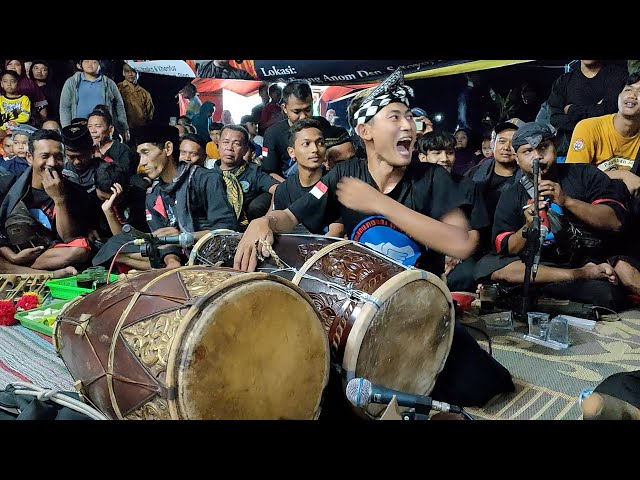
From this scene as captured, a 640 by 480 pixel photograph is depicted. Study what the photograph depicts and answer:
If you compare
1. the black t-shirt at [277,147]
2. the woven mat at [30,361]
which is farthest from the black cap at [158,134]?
the woven mat at [30,361]

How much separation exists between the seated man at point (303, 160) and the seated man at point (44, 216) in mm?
1757

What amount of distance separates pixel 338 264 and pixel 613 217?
2085mm

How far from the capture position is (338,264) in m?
1.98

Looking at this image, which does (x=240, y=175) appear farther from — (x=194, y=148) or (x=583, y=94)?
(x=583, y=94)

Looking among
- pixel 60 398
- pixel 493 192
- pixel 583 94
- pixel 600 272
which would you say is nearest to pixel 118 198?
pixel 60 398

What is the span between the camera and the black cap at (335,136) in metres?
3.01

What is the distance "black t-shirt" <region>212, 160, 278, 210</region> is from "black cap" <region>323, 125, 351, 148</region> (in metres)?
0.49

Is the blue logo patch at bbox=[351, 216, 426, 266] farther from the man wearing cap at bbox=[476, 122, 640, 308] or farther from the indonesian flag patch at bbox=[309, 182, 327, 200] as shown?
the man wearing cap at bbox=[476, 122, 640, 308]

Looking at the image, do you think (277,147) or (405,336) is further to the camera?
(277,147)

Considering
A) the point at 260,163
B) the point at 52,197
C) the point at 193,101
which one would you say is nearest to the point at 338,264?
the point at 260,163

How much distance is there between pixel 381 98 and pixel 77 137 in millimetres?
2477

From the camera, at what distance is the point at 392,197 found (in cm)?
268

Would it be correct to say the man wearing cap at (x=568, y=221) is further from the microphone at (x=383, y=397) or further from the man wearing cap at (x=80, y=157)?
the man wearing cap at (x=80, y=157)
